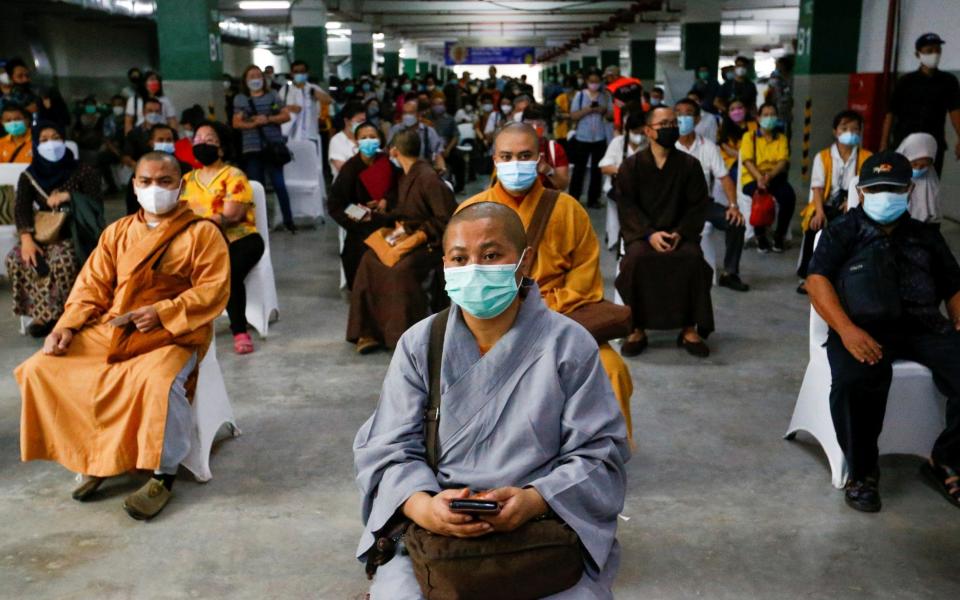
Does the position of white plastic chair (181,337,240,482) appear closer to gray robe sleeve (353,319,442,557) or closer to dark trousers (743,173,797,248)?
gray robe sleeve (353,319,442,557)

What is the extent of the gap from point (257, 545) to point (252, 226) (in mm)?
2806

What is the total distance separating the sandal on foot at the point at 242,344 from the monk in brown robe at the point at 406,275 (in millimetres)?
569

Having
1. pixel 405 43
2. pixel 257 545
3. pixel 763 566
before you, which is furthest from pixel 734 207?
pixel 405 43

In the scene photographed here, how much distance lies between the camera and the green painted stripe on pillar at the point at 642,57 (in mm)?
23703

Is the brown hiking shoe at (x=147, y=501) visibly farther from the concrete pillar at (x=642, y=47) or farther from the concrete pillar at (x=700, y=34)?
the concrete pillar at (x=642, y=47)

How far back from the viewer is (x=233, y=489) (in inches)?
146

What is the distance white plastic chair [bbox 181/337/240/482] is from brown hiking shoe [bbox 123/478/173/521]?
0.71 ft

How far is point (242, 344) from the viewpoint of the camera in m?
5.54

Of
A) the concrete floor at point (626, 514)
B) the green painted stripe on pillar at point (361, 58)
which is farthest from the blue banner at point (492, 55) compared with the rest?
the concrete floor at point (626, 514)

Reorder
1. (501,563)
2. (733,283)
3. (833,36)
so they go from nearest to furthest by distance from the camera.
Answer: (501,563), (733,283), (833,36)

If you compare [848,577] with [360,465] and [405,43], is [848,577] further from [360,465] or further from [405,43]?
[405,43]

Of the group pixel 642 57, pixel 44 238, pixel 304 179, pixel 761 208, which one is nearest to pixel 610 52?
pixel 642 57

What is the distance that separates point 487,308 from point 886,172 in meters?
2.06

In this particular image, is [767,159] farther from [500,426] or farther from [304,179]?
[500,426]
